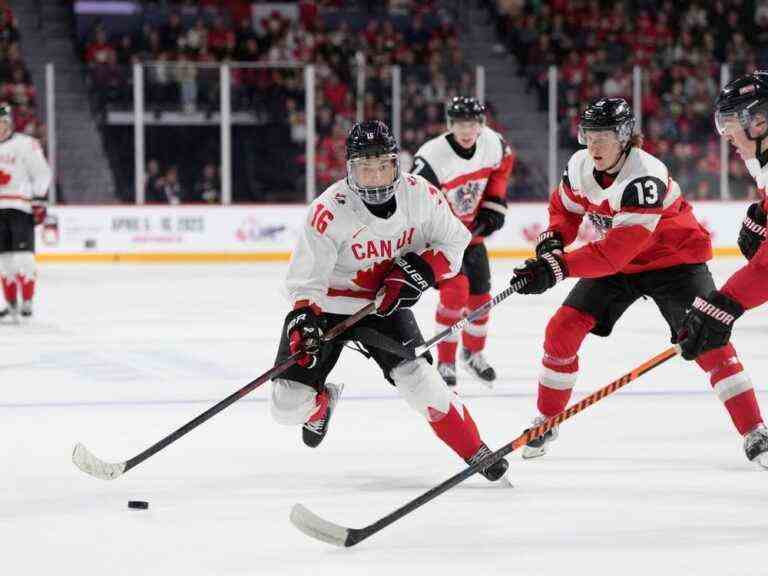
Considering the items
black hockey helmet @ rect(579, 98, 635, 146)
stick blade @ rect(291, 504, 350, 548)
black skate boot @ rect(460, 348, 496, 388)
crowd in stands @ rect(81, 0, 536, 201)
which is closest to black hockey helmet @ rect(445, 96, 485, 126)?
black skate boot @ rect(460, 348, 496, 388)

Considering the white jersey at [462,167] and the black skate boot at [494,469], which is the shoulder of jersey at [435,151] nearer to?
the white jersey at [462,167]

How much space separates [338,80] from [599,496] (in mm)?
8879

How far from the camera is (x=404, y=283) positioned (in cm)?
339

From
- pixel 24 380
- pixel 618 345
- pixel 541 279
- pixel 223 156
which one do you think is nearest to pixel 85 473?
pixel 541 279

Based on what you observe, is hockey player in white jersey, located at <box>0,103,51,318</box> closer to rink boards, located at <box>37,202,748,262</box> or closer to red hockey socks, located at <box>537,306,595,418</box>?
rink boards, located at <box>37,202,748,262</box>

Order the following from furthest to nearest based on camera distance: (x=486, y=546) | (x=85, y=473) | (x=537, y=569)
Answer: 1. (x=85, y=473)
2. (x=486, y=546)
3. (x=537, y=569)

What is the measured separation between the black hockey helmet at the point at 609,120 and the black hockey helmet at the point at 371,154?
0.60 metres

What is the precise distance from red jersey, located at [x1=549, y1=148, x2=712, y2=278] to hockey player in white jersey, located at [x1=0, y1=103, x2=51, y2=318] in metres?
4.51

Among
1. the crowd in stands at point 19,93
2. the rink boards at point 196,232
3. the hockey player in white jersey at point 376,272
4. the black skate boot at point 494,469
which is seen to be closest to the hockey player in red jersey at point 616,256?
the hockey player in white jersey at point 376,272

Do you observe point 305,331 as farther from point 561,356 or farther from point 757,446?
point 757,446

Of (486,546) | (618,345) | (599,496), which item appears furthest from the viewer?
(618,345)

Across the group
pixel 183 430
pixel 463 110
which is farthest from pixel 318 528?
pixel 463 110

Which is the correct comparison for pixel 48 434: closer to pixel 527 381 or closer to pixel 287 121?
pixel 527 381

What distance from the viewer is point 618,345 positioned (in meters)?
6.41
